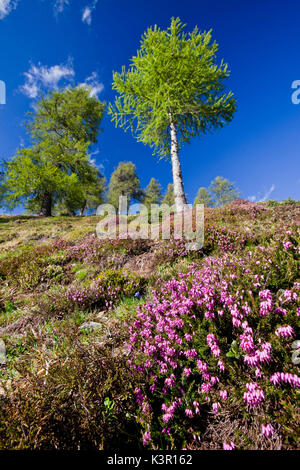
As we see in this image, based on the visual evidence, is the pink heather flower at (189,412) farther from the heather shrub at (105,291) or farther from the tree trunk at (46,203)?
the tree trunk at (46,203)

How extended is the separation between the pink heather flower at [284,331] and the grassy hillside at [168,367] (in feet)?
0.04

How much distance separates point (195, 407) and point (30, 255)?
241 inches

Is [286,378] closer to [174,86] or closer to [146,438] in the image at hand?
[146,438]

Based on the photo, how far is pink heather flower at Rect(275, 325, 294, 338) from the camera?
1712mm

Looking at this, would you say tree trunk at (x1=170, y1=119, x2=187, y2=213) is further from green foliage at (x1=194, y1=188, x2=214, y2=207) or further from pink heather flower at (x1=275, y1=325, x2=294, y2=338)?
green foliage at (x1=194, y1=188, x2=214, y2=207)

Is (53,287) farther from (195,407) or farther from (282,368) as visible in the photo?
(282,368)

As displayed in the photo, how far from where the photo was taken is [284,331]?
173 centimetres

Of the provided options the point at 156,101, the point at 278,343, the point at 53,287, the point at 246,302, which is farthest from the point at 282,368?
the point at 156,101

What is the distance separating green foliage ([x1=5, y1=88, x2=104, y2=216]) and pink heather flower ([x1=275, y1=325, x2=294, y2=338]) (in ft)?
52.1

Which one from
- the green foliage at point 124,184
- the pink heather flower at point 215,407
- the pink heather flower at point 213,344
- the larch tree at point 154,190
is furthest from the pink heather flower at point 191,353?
the larch tree at point 154,190

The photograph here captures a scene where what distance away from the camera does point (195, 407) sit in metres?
1.69

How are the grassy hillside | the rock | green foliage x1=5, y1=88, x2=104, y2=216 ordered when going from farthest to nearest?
green foliage x1=5, y1=88, x2=104, y2=216 < the rock < the grassy hillside

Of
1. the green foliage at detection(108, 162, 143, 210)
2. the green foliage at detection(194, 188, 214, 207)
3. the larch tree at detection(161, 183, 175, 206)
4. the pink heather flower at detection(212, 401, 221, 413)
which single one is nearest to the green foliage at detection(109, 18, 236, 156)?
the pink heather flower at detection(212, 401, 221, 413)

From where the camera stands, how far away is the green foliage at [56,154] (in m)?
14.2
